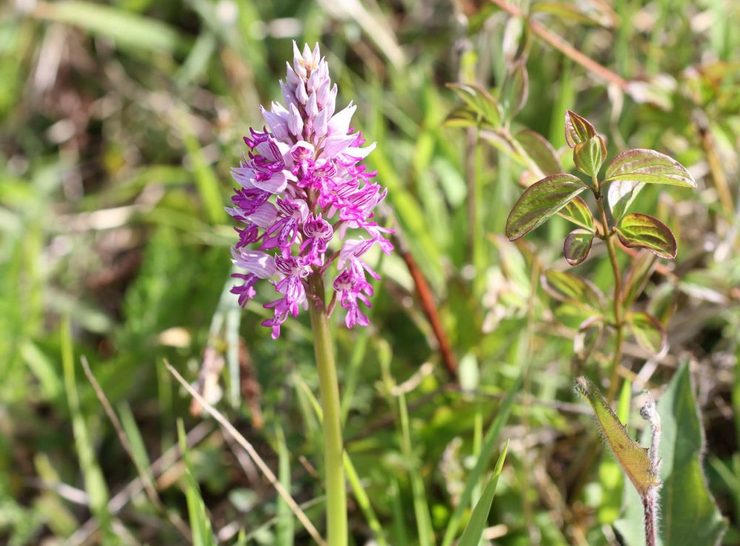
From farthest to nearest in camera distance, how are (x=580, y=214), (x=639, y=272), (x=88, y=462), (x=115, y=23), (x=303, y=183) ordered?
(x=115, y=23), (x=88, y=462), (x=639, y=272), (x=580, y=214), (x=303, y=183)

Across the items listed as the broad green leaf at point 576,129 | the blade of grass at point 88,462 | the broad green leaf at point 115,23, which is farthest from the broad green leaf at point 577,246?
the broad green leaf at point 115,23

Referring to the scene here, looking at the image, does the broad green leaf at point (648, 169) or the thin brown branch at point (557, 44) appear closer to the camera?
the broad green leaf at point (648, 169)

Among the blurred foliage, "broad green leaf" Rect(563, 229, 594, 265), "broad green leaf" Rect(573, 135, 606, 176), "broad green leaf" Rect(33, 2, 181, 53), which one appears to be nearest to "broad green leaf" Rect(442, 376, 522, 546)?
the blurred foliage

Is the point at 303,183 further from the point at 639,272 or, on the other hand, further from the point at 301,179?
the point at 639,272

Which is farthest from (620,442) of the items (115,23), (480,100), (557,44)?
(115,23)

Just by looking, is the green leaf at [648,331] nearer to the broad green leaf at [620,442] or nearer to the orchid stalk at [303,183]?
the broad green leaf at [620,442]

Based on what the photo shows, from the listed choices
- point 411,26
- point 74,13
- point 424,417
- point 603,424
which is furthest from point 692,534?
point 74,13
